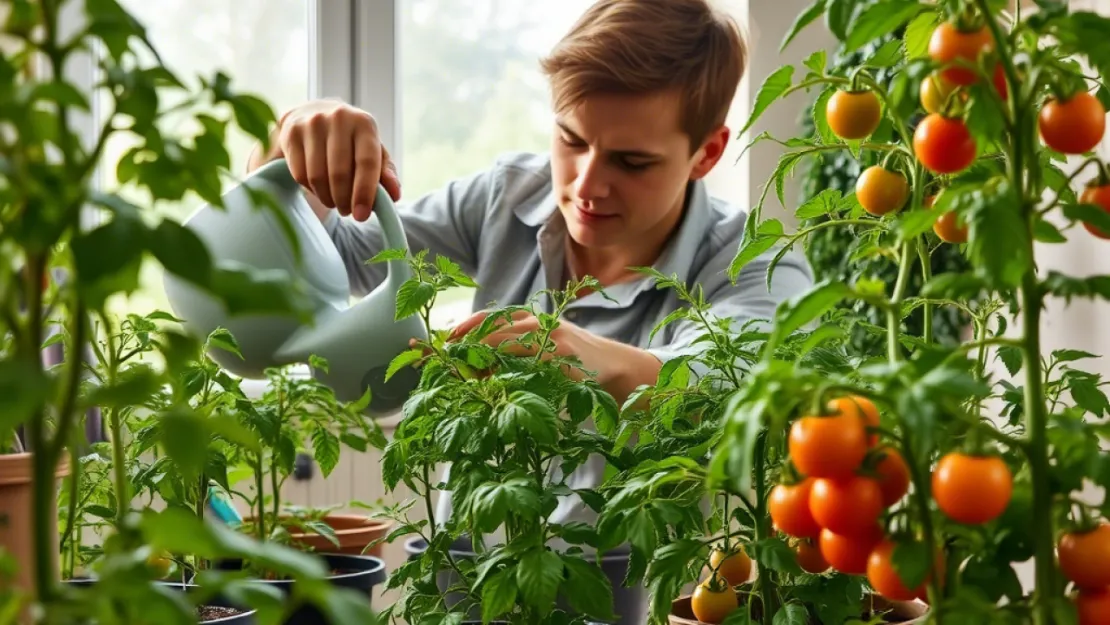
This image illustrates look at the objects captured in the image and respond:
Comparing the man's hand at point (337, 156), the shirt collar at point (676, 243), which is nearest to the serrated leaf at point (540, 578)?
the man's hand at point (337, 156)

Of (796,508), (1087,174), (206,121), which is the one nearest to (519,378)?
(796,508)

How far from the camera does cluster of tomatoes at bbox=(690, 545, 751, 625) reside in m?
0.79

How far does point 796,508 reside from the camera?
1.77 ft

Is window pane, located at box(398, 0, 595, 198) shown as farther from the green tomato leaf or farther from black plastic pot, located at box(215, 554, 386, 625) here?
the green tomato leaf

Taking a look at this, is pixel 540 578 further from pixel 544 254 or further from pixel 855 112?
pixel 544 254

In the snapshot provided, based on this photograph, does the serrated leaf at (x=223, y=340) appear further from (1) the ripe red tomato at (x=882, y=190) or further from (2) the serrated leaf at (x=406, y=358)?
(1) the ripe red tomato at (x=882, y=190)

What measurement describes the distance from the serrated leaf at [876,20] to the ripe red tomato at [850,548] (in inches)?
8.4

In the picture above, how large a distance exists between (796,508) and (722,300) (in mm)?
974

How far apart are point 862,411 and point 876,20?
0.58 ft

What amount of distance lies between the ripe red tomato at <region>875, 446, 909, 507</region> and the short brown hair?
98 cm

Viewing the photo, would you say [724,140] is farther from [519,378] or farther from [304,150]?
[519,378]

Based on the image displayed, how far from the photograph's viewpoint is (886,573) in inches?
20.0

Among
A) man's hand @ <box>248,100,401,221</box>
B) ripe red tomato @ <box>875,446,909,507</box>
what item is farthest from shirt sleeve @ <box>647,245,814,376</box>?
ripe red tomato @ <box>875,446,909,507</box>

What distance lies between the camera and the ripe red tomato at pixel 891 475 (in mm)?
504
